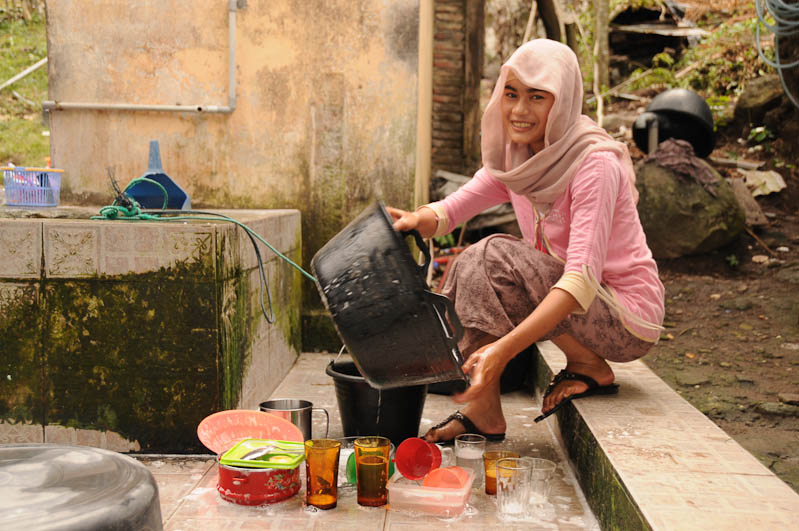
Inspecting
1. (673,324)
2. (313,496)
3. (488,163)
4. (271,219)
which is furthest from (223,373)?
(673,324)

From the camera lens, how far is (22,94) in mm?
11406

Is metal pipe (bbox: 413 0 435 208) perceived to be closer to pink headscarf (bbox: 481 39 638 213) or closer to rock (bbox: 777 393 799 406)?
pink headscarf (bbox: 481 39 638 213)

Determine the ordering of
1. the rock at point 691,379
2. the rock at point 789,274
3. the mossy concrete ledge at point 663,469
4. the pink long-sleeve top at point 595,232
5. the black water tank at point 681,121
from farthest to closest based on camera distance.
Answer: the black water tank at point 681,121 < the rock at point 789,274 < the rock at point 691,379 < the pink long-sleeve top at point 595,232 < the mossy concrete ledge at point 663,469

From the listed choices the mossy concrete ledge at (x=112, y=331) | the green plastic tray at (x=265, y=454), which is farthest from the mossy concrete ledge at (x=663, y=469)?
the mossy concrete ledge at (x=112, y=331)

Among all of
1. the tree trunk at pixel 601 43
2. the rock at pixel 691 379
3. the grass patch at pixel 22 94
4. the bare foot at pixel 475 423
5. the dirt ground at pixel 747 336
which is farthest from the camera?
the tree trunk at pixel 601 43

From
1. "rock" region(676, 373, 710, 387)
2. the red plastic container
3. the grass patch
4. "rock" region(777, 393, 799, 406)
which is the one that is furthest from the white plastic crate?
the grass patch

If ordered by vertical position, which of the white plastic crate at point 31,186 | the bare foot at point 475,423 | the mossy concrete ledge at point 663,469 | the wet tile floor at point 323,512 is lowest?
the wet tile floor at point 323,512

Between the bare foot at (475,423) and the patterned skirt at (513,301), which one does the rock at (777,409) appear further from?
the bare foot at (475,423)

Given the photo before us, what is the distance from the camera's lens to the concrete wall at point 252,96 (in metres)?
3.87

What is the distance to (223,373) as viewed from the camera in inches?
101

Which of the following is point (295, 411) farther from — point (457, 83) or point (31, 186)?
point (457, 83)

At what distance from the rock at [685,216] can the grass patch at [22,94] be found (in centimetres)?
680

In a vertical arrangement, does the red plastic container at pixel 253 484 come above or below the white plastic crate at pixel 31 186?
below

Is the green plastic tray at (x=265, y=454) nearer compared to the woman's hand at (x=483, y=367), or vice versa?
the woman's hand at (x=483, y=367)
